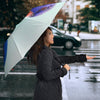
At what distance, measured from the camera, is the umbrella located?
282 centimetres

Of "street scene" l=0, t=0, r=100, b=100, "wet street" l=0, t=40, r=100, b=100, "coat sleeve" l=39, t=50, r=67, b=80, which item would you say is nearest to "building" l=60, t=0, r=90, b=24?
"street scene" l=0, t=0, r=100, b=100

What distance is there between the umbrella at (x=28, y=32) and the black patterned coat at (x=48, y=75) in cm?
19

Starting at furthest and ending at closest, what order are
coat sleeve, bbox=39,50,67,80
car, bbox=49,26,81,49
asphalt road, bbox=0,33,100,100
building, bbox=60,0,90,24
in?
building, bbox=60,0,90,24 < car, bbox=49,26,81,49 < asphalt road, bbox=0,33,100,100 < coat sleeve, bbox=39,50,67,80

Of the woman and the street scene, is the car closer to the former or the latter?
the street scene

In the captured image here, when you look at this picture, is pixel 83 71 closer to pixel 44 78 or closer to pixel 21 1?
pixel 44 78

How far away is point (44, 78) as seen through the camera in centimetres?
287

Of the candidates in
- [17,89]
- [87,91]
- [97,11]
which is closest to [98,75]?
[87,91]

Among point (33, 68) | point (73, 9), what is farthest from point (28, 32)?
point (73, 9)

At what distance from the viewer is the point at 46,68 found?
2.79 m

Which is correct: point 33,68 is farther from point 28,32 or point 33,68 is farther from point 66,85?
point 28,32

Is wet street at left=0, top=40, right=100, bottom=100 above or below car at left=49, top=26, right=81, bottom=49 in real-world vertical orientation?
above

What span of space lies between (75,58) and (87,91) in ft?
12.5

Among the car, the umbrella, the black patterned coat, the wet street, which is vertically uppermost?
the umbrella

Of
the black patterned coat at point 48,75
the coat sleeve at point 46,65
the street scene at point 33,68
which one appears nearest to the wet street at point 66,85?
the street scene at point 33,68
